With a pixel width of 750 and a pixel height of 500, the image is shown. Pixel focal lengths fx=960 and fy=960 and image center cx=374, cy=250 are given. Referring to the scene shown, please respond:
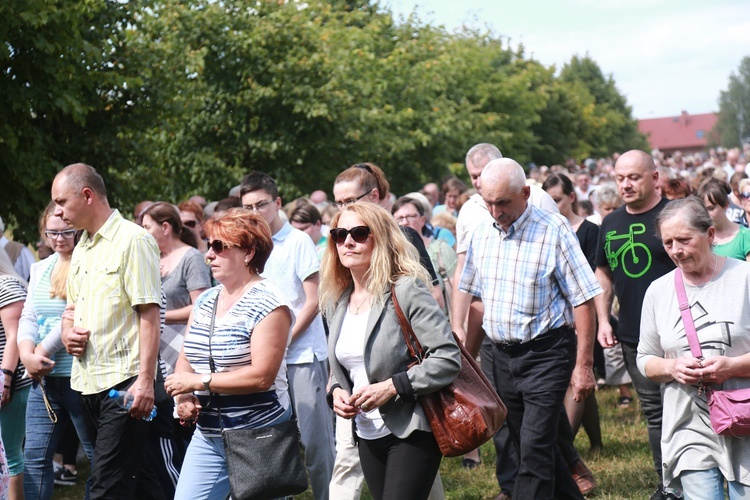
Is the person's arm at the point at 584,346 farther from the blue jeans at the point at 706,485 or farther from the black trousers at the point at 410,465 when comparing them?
the black trousers at the point at 410,465

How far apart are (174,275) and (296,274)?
40.8 inches

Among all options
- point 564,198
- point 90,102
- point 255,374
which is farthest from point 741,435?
point 90,102

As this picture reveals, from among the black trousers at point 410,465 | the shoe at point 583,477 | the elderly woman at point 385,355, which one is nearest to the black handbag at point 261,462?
the elderly woman at point 385,355

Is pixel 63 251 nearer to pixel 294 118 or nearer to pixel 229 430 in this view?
pixel 229 430

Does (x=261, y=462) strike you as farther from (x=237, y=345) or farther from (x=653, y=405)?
(x=653, y=405)

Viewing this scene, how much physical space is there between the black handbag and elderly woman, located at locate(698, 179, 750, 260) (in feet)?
10.3

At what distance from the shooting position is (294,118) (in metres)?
16.3

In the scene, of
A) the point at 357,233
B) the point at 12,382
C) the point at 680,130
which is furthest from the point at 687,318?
the point at 680,130

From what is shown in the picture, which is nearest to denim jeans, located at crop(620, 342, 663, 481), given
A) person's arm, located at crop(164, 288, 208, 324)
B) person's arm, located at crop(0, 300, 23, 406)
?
person's arm, located at crop(164, 288, 208, 324)

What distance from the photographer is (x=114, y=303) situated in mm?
5223

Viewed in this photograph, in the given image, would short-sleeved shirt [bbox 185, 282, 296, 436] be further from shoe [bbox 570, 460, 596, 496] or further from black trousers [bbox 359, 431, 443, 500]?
shoe [bbox 570, 460, 596, 496]

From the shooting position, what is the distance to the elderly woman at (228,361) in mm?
4523

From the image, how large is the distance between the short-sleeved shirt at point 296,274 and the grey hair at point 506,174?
130cm

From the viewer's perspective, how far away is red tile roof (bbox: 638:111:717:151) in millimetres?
141212
